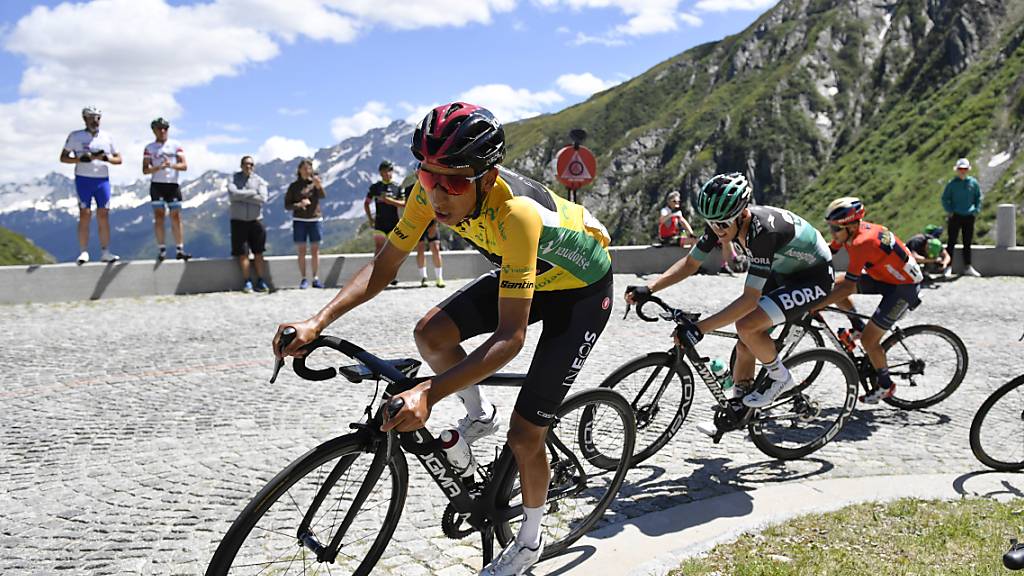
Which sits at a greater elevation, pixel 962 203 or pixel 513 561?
pixel 962 203

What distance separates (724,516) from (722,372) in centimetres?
111

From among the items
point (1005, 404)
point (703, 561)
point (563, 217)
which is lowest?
point (703, 561)

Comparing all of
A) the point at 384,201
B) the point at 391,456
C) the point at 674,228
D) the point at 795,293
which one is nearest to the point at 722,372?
the point at 795,293

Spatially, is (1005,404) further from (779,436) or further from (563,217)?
(563,217)

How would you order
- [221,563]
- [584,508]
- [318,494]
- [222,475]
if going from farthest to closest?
[222,475] < [584,508] < [318,494] < [221,563]

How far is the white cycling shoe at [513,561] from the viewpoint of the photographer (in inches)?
141

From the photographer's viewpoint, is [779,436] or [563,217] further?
[779,436]

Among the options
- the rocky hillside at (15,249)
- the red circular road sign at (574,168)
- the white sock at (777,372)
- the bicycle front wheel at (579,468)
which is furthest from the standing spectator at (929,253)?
the rocky hillside at (15,249)

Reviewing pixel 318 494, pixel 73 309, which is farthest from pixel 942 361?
pixel 73 309

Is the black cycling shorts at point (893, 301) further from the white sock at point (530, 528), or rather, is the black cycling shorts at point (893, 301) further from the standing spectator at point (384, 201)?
the standing spectator at point (384, 201)

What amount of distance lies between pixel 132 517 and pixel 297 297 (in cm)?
898

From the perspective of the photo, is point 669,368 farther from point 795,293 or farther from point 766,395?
point 795,293

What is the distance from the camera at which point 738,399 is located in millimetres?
5359

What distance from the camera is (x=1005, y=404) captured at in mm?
5316
